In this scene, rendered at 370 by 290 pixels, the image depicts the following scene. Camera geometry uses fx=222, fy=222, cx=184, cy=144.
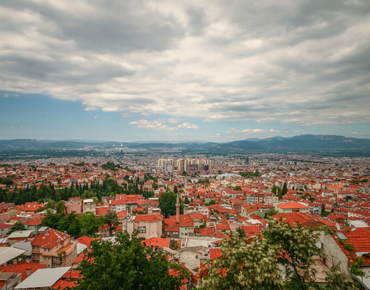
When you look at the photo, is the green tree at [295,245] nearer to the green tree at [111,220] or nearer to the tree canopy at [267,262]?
the tree canopy at [267,262]

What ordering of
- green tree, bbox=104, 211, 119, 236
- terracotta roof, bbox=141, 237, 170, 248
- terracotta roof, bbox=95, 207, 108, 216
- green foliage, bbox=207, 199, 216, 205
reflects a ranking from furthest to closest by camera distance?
green foliage, bbox=207, 199, 216, 205, terracotta roof, bbox=95, 207, 108, 216, green tree, bbox=104, 211, 119, 236, terracotta roof, bbox=141, 237, 170, 248

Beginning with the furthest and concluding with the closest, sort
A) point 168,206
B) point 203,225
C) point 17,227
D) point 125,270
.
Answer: point 168,206 → point 203,225 → point 17,227 → point 125,270

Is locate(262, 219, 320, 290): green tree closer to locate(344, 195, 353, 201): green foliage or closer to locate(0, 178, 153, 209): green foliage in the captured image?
locate(0, 178, 153, 209): green foliage

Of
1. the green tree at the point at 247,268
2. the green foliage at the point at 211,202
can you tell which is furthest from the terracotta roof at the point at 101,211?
the green tree at the point at 247,268

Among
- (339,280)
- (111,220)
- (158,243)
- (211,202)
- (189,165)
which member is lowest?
(189,165)

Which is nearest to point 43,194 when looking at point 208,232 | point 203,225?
point 203,225

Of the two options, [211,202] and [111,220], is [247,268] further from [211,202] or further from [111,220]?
[211,202]

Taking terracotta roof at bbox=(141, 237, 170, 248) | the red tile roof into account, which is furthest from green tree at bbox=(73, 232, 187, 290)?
the red tile roof

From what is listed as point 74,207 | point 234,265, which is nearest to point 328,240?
point 234,265

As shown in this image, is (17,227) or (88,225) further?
(88,225)

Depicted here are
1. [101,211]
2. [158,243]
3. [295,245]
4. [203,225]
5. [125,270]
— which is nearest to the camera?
[295,245]
